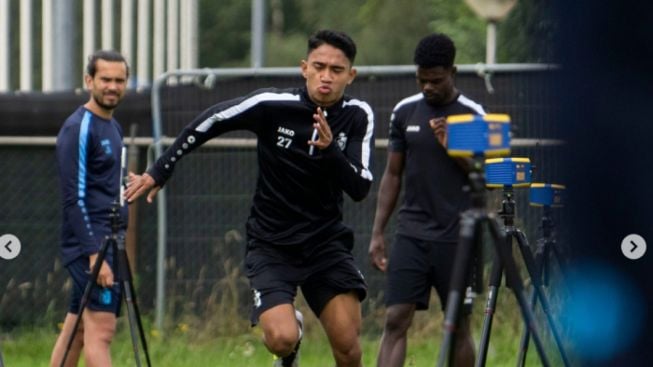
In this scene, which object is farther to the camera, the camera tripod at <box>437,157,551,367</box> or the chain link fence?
the chain link fence

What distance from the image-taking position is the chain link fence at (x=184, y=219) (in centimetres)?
1280

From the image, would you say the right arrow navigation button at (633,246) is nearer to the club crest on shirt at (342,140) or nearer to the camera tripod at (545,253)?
the camera tripod at (545,253)

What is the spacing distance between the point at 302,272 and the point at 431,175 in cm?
102

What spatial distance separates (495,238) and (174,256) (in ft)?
24.0

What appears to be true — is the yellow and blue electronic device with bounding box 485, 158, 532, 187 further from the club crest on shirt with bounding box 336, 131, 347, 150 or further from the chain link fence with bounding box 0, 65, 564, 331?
the chain link fence with bounding box 0, 65, 564, 331

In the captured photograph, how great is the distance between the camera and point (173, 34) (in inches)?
886

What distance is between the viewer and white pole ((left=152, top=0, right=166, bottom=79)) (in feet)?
70.2

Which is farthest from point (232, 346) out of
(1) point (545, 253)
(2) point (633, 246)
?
(2) point (633, 246)

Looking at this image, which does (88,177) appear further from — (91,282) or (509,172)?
(509,172)

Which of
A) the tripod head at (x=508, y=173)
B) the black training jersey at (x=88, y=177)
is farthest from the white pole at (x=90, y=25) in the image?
→ the tripod head at (x=508, y=173)

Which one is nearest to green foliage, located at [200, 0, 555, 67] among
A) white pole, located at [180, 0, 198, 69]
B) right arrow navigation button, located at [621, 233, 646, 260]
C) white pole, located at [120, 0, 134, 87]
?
white pole, located at [180, 0, 198, 69]

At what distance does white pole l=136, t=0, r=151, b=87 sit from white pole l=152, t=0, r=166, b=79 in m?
0.13

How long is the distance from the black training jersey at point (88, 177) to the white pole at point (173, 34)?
12737 mm

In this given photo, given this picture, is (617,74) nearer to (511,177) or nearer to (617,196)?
(617,196)
